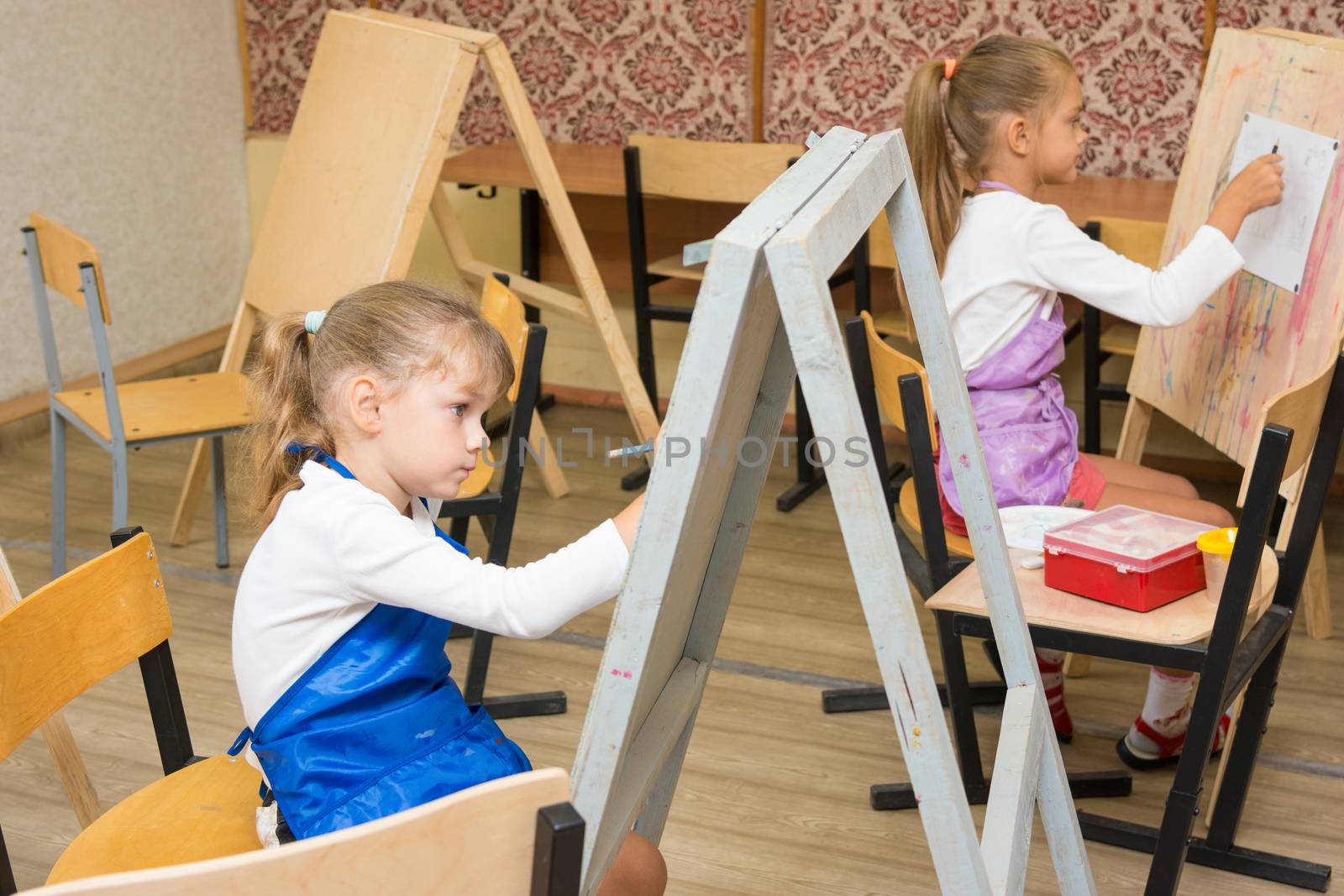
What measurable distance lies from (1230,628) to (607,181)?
2289 mm

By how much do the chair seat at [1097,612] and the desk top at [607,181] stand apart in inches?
62.9

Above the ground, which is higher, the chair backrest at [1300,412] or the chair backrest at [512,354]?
the chair backrest at [1300,412]

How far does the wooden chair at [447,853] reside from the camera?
2.58ft

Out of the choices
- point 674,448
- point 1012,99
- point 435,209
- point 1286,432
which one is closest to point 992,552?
point 1286,432

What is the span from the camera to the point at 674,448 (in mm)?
881

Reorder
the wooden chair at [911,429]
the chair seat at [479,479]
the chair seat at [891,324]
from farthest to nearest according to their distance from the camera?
the chair seat at [891,324]
the chair seat at [479,479]
the wooden chair at [911,429]

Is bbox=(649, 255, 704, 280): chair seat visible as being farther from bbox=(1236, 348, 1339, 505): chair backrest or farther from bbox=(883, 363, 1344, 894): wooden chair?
bbox=(1236, 348, 1339, 505): chair backrest

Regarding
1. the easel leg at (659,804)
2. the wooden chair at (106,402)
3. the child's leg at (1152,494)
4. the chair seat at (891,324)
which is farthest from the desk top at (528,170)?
the easel leg at (659,804)

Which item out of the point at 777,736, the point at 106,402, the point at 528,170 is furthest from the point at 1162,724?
the point at 528,170

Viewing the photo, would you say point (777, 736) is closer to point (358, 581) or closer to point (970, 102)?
point (970, 102)

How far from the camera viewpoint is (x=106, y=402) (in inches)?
102

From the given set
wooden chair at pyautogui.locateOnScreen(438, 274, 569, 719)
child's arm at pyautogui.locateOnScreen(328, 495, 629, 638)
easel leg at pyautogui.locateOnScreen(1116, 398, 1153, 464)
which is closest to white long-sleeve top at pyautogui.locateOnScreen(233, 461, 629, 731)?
child's arm at pyautogui.locateOnScreen(328, 495, 629, 638)

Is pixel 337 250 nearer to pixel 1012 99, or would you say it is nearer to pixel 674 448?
pixel 1012 99

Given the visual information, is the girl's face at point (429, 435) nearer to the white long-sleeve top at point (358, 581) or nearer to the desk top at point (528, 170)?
the white long-sleeve top at point (358, 581)
